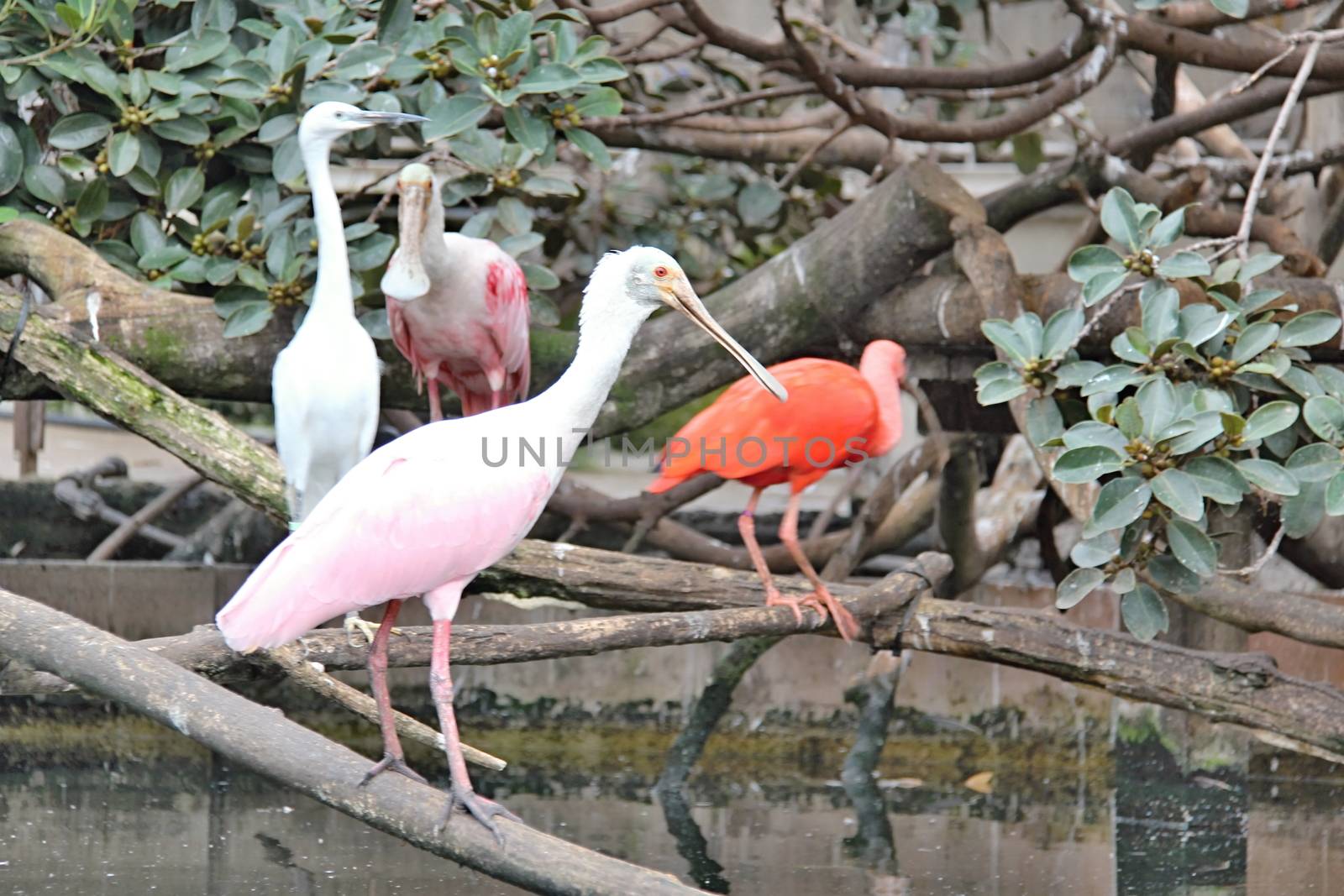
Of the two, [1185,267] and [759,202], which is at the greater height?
[1185,267]

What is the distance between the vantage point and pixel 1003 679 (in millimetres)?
6559

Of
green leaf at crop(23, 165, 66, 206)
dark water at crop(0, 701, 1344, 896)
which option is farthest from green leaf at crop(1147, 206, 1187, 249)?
green leaf at crop(23, 165, 66, 206)

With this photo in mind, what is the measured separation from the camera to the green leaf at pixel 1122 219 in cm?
419

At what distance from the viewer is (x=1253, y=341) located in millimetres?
4012

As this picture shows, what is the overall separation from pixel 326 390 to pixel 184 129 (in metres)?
1.38

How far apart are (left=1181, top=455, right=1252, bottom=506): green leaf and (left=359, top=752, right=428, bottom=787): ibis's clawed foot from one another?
2000mm

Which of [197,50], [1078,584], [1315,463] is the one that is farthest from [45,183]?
[1315,463]

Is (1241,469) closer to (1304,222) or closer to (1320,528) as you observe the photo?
(1320,528)

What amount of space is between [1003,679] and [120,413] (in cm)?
378

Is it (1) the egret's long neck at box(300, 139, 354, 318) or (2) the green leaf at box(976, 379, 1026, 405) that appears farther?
(1) the egret's long neck at box(300, 139, 354, 318)

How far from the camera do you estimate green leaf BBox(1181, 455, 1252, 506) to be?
3770 millimetres

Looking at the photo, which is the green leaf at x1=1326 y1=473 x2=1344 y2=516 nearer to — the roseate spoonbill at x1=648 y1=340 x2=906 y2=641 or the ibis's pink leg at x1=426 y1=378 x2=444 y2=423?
the roseate spoonbill at x1=648 y1=340 x2=906 y2=641

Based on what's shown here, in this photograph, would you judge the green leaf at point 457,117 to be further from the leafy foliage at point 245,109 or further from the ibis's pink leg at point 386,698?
the ibis's pink leg at point 386,698

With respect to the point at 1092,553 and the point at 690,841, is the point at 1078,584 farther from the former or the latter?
the point at 690,841
